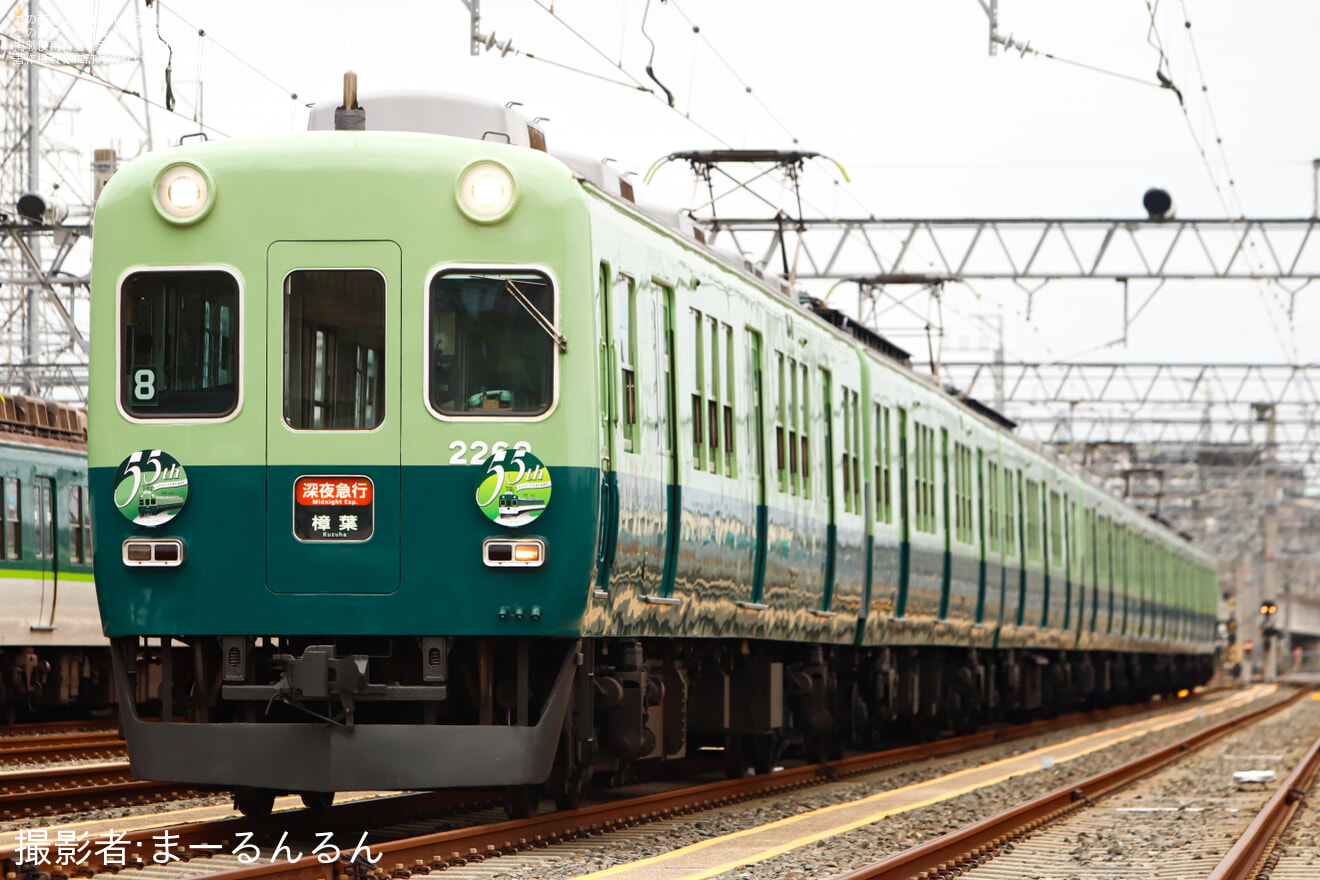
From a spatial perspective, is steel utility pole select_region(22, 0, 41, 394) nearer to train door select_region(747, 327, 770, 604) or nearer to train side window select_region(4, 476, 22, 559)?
train side window select_region(4, 476, 22, 559)

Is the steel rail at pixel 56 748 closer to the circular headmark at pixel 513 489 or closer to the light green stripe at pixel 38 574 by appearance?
the light green stripe at pixel 38 574

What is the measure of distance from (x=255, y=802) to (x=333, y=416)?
2.23 metres

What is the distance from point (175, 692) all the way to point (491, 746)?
5.17ft

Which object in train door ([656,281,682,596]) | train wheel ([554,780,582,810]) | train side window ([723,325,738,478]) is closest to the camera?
train wheel ([554,780,582,810])

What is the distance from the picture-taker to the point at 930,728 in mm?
21703

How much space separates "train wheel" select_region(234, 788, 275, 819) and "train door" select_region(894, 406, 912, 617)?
26.2 feet

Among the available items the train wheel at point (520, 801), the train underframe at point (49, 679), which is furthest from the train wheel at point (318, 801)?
the train underframe at point (49, 679)

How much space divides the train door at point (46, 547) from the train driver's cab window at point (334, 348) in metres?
11.6

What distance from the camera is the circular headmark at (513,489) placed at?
9227 mm

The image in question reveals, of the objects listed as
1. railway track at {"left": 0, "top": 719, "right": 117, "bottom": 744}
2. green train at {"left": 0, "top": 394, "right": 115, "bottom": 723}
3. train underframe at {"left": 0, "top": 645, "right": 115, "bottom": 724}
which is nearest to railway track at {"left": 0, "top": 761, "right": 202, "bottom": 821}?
green train at {"left": 0, "top": 394, "right": 115, "bottom": 723}

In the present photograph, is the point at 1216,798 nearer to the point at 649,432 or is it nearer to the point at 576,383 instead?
the point at 649,432

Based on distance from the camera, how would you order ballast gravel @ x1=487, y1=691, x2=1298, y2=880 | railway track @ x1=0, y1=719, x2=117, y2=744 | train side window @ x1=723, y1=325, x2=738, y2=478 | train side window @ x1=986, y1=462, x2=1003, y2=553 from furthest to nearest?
train side window @ x1=986, y1=462, x2=1003, y2=553 < railway track @ x1=0, y1=719, x2=117, y2=744 < train side window @ x1=723, y1=325, x2=738, y2=478 < ballast gravel @ x1=487, y1=691, x2=1298, y2=880

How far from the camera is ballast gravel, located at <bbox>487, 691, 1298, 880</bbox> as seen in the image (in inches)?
372

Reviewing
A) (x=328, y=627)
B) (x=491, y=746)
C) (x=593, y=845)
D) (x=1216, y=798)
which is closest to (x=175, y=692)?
(x=328, y=627)
